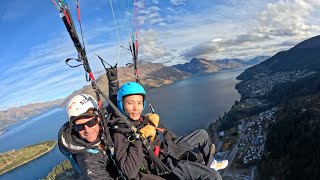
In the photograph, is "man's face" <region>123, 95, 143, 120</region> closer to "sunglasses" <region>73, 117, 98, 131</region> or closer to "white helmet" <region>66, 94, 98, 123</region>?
"white helmet" <region>66, 94, 98, 123</region>

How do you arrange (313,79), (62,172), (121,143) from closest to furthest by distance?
(121,143) → (62,172) → (313,79)

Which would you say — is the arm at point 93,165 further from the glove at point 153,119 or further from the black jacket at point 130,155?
the glove at point 153,119

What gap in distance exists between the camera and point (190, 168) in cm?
406

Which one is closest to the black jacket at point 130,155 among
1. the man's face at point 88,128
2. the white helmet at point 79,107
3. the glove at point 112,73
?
the man's face at point 88,128

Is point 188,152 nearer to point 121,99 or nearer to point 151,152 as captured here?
point 151,152

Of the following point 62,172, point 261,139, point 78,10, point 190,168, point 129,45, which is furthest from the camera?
point 62,172

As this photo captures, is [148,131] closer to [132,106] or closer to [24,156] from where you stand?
[132,106]

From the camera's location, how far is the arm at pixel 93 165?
11.4 ft

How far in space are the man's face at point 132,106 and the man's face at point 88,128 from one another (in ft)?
2.23

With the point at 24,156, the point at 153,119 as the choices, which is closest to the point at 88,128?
the point at 153,119

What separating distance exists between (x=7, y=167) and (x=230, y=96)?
94.3 meters

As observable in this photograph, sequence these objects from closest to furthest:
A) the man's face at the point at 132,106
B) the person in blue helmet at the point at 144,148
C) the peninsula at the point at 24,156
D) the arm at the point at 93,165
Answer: the arm at the point at 93,165, the person in blue helmet at the point at 144,148, the man's face at the point at 132,106, the peninsula at the point at 24,156

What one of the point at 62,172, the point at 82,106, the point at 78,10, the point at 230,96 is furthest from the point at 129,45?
the point at 230,96

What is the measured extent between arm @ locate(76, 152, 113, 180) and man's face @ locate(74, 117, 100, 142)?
0.22m
